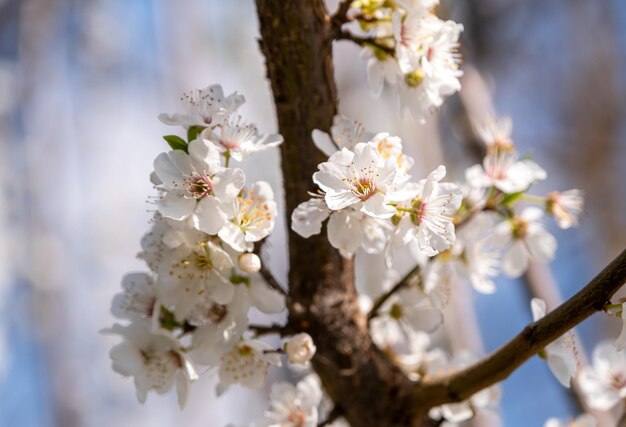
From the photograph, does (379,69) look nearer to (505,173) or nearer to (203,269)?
(505,173)

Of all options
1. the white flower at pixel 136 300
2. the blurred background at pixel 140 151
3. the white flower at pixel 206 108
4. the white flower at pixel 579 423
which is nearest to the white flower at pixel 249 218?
the white flower at pixel 206 108

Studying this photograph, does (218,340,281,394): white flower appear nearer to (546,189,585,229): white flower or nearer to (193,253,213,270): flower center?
(193,253,213,270): flower center

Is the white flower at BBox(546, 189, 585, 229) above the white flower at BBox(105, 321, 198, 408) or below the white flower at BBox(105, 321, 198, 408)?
above

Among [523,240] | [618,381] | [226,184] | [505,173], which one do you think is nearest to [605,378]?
[618,381]

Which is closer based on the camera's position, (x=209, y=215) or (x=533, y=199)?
(x=209, y=215)

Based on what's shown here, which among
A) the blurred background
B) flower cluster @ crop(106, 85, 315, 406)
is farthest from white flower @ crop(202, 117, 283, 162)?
the blurred background

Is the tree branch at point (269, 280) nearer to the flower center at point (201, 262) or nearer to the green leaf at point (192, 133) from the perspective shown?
the flower center at point (201, 262)
